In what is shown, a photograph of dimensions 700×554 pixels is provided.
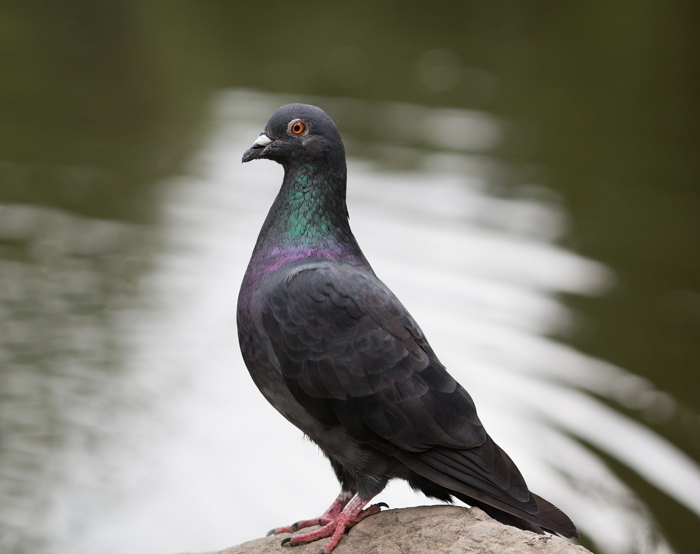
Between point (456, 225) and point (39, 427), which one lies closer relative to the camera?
point (39, 427)

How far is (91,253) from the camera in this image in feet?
35.7

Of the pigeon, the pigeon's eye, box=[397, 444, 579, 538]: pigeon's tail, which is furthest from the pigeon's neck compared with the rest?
box=[397, 444, 579, 538]: pigeon's tail

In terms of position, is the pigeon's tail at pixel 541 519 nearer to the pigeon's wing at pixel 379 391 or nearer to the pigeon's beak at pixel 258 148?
the pigeon's wing at pixel 379 391

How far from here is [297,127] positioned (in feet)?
15.9

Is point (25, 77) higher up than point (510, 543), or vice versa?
point (25, 77)

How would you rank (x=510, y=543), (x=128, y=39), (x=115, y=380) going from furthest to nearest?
(x=128, y=39)
(x=115, y=380)
(x=510, y=543)

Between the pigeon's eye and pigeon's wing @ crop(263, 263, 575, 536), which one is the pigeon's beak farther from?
pigeon's wing @ crop(263, 263, 575, 536)

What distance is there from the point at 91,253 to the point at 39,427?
3.43 metres

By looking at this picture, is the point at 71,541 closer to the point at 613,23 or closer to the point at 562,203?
the point at 562,203

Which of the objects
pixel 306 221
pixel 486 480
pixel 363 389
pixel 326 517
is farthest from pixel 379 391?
pixel 306 221

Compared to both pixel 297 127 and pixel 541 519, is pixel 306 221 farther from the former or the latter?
pixel 541 519

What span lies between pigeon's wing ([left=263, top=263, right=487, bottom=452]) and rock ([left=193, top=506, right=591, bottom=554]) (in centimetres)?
37

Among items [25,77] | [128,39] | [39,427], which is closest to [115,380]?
[39,427]

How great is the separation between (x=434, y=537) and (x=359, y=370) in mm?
856
